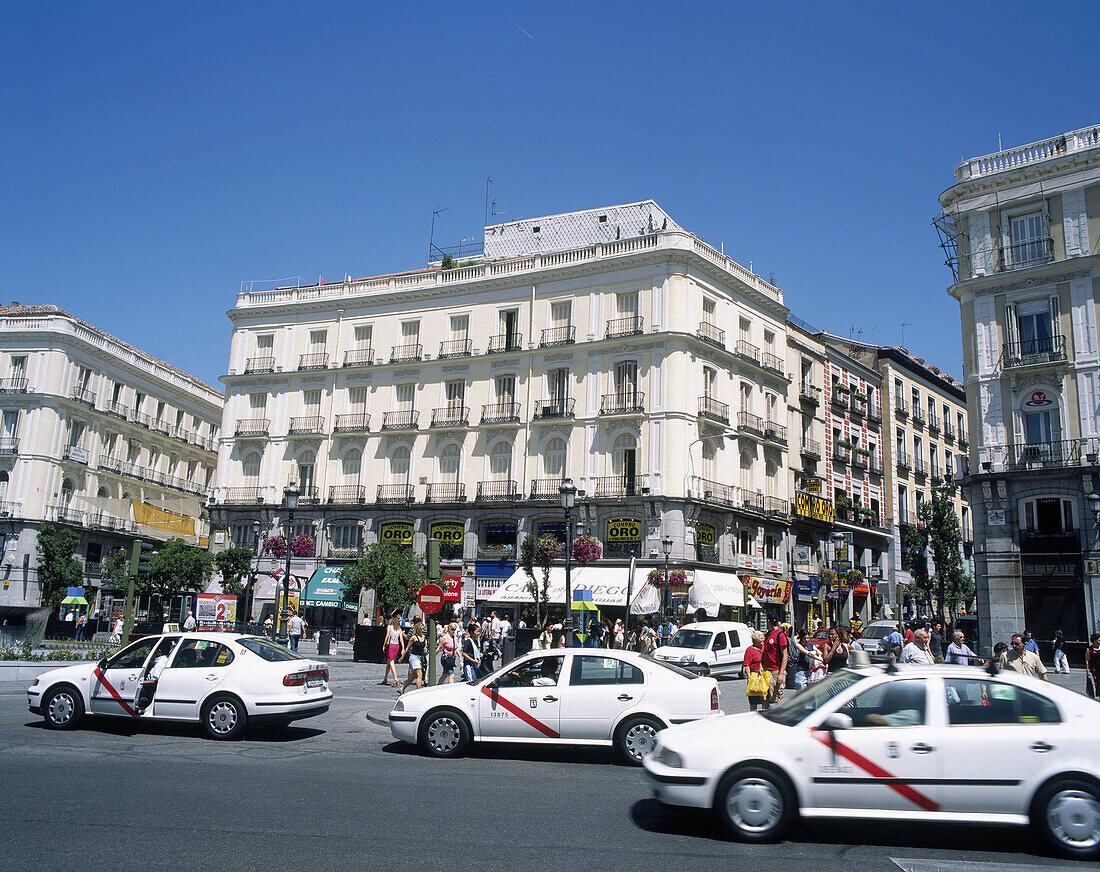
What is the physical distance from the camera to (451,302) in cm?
4575

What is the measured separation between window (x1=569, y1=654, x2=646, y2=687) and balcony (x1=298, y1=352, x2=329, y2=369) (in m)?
38.0

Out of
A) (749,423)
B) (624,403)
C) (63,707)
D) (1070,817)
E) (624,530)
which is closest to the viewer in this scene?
(1070,817)

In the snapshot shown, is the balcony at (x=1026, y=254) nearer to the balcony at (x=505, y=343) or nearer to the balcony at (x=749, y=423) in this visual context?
the balcony at (x=749, y=423)

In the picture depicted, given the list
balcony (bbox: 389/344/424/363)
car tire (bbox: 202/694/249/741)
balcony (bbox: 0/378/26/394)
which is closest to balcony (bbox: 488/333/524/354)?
balcony (bbox: 389/344/424/363)

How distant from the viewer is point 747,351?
44219mm

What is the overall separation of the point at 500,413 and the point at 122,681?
101 feet

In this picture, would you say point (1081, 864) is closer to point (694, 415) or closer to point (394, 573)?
point (394, 573)

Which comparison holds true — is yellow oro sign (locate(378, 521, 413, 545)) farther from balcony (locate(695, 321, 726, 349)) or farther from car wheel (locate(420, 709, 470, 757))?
car wheel (locate(420, 709, 470, 757))

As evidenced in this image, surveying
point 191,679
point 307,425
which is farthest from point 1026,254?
point 307,425

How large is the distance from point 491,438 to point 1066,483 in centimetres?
2408

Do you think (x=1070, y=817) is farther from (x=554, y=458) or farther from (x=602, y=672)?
(x=554, y=458)

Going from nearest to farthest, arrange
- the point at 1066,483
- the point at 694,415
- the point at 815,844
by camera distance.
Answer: the point at 815,844 → the point at 1066,483 → the point at 694,415

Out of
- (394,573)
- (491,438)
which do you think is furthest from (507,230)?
(394,573)

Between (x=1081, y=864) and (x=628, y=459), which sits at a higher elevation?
(x=628, y=459)
